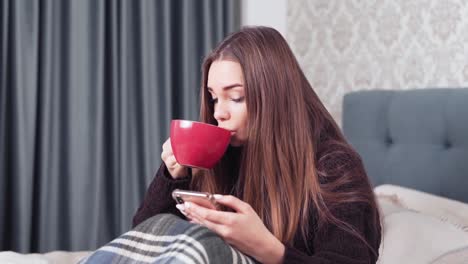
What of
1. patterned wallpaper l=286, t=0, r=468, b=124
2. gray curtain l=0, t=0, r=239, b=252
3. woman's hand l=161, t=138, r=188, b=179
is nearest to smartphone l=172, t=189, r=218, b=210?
woman's hand l=161, t=138, r=188, b=179

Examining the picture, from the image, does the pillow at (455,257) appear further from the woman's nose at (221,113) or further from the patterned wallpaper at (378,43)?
the patterned wallpaper at (378,43)

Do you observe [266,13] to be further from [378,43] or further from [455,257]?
[455,257]

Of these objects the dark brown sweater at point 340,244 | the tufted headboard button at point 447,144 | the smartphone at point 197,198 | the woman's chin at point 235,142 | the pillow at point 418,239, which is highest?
the woman's chin at point 235,142

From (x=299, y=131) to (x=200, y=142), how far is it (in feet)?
0.66

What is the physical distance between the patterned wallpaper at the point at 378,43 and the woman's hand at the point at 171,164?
1.30m

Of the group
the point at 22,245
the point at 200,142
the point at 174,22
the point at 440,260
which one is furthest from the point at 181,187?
the point at 174,22

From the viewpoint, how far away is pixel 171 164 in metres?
1.36

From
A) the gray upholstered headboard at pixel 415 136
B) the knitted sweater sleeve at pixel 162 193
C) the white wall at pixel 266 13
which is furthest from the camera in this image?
the white wall at pixel 266 13

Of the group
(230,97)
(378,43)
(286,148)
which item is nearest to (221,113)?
(230,97)

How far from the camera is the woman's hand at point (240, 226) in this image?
101 cm

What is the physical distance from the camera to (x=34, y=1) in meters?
2.91

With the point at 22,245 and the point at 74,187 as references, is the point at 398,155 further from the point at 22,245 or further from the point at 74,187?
the point at 22,245

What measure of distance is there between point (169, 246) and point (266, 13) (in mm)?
2378

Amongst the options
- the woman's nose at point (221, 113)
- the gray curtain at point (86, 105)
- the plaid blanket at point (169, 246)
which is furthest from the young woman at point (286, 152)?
the gray curtain at point (86, 105)
